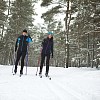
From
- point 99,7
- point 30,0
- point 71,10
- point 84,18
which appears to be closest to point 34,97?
point 99,7

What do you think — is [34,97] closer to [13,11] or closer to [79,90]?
[79,90]

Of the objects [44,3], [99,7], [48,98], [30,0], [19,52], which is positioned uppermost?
[30,0]

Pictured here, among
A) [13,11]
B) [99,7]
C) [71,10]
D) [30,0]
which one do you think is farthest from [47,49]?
[30,0]

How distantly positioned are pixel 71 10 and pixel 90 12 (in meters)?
3.08

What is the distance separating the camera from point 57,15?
20125mm

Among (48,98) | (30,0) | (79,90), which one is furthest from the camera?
(30,0)

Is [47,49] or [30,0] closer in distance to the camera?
[47,49]

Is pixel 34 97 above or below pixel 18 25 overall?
below

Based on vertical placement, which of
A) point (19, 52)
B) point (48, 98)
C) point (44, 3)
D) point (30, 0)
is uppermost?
point (30, 0)

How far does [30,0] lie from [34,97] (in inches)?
997

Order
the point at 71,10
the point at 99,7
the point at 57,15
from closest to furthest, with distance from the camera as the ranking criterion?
the point at 99,7
the point at 71,10
the point at 57,15

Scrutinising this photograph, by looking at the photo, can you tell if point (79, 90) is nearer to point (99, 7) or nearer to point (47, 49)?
point (47, 49)

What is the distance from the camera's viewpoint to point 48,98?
4930mm

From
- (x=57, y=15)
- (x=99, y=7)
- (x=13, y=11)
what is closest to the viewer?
(x=99, y=7)
